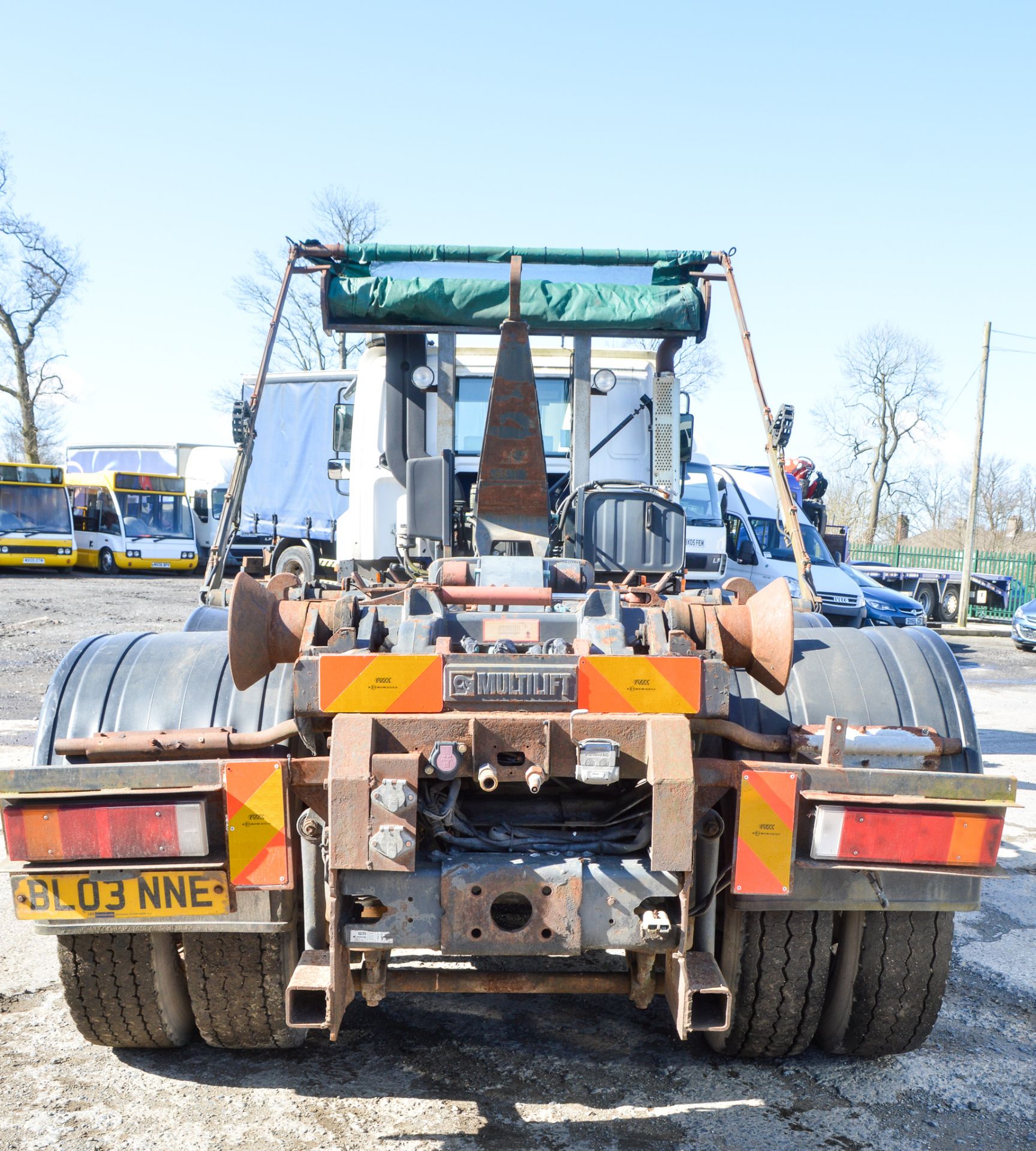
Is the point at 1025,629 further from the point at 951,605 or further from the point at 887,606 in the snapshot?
the point at 951,605

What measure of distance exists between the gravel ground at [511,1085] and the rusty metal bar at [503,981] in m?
0.37

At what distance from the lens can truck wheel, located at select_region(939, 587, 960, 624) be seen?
24000mm

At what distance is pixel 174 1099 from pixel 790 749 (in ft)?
6.77

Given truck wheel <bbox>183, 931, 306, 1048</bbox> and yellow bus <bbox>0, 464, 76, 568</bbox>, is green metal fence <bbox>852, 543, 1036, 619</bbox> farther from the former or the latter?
truck wheel <bbox>183, 931, 306, 1048</bbox>

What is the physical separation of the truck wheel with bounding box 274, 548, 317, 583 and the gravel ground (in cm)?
1260

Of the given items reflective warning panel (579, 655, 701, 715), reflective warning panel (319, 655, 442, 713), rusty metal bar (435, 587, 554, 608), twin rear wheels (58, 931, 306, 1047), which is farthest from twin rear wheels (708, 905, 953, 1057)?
twin rear wheels (58, 931, 306, 1047)

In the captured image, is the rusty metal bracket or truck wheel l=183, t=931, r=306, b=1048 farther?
truck wheel l=183, t=931, r=306, b=1048

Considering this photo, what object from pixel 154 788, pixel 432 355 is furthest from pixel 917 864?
pixel 432 355

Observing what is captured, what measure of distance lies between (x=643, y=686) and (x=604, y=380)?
3464 mm

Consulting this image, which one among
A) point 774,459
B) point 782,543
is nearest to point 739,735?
point 774,459

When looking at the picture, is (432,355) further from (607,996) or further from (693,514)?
(693,514)

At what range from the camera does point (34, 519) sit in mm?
25578

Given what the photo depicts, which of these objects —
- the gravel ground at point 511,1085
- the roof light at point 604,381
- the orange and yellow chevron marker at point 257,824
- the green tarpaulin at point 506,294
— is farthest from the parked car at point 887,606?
the orange and yellow chevron marker at point 257,824

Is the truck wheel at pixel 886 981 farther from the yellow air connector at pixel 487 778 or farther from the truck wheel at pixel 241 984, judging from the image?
the truck wheel at pixel 241 984
